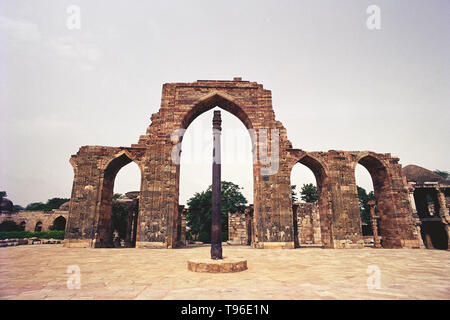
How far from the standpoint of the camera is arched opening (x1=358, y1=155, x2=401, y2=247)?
14.0 m

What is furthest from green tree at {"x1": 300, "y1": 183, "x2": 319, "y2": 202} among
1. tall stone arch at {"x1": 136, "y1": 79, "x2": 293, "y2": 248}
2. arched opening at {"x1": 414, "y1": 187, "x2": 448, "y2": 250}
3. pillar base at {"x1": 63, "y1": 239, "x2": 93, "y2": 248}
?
pillar base at {"x1": 63, "y1": 239, "x2": 93, "y2": 248}

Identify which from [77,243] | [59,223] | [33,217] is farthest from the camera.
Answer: [33,217]

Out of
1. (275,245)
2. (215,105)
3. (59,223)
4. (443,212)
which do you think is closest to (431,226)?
(443,212)

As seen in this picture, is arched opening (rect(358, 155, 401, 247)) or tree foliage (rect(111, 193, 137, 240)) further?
tree foliage (rect(111, 193, 137, 240))

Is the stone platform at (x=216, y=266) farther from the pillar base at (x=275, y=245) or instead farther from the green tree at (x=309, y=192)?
the green tree at (x=309, y=192)

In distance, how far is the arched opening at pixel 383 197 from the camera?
14034mm

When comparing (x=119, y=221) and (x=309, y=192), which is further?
(x=309, y=192)

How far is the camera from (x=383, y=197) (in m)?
14.7

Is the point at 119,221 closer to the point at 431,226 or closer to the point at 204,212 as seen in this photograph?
the point at 204,212

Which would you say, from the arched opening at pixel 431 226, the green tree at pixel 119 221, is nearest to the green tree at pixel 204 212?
the green tree at pixel 119 221

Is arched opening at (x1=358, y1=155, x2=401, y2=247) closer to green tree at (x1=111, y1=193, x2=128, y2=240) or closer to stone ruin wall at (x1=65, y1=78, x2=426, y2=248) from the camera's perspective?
stone ruin wall at (x1=65, y1=78, x2=426, y2=248)

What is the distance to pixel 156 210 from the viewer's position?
40.3 ft
